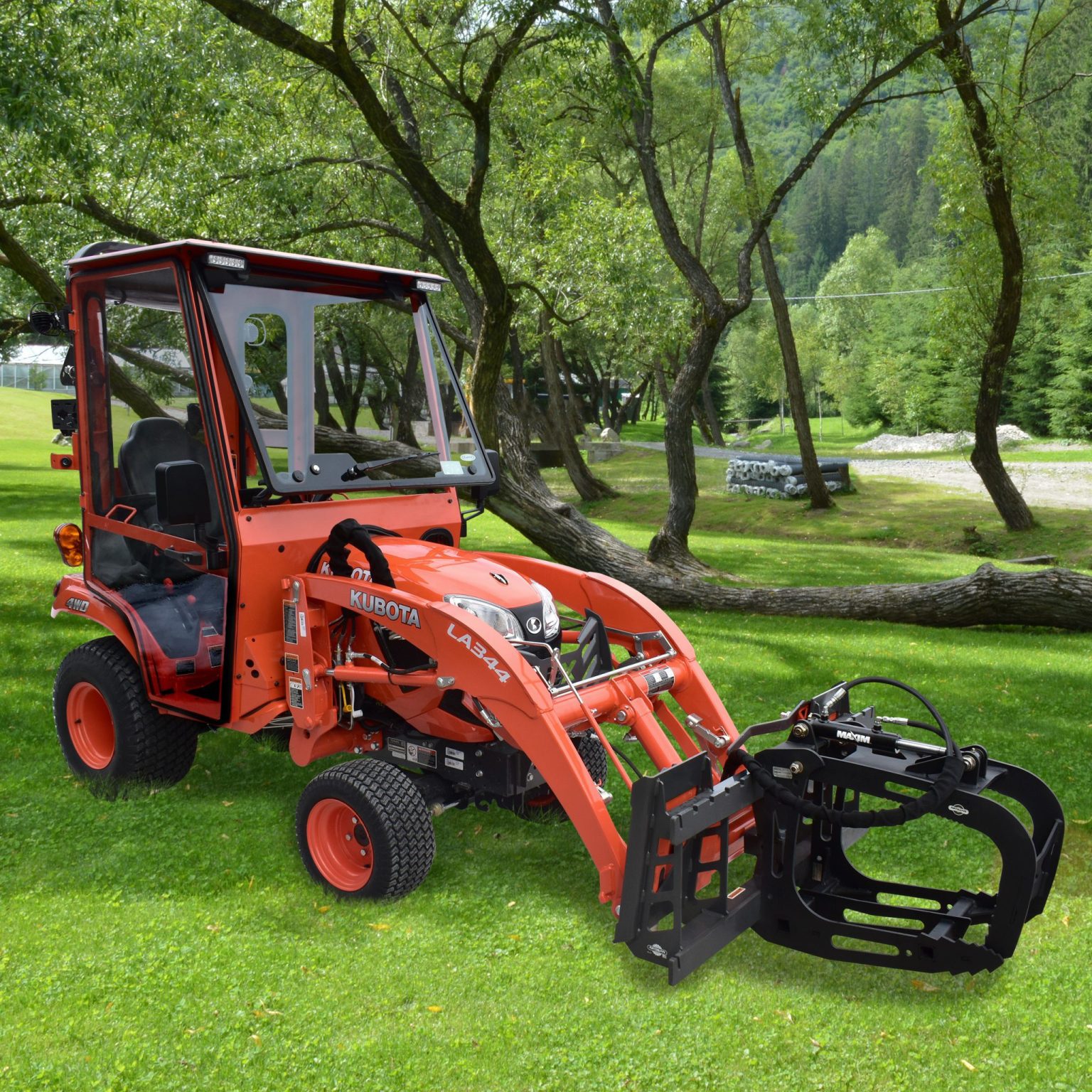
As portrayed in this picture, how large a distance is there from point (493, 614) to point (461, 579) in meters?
0.27

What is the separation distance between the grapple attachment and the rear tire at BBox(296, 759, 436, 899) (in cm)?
108

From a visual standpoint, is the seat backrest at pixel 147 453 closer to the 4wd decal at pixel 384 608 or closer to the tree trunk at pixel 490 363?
the 4wd decal at pixel 384 608

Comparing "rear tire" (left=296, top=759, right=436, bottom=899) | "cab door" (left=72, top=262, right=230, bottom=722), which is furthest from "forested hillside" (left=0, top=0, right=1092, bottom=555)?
"rear tire" (left=296, top=759, right=436, bottom=899)

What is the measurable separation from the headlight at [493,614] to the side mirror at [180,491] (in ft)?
4.00

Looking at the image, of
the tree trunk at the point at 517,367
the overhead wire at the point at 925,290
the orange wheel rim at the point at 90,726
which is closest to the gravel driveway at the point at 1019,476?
the overhead wire at the point at 925,290

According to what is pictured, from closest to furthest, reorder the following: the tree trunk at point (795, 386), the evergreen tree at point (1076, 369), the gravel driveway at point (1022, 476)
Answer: the tree trunk at point (795, 386), the gravel driveway at point (1022, 476), the evergreen tree at point (1076, 369)

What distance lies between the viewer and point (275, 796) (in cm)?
617

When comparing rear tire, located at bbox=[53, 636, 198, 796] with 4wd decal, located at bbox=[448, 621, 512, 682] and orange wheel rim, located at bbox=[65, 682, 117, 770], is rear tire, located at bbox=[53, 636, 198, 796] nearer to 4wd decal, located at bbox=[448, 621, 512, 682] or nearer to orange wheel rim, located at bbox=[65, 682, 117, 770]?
orange wheel rim, located at bbox=[65, 682, 117, 770]

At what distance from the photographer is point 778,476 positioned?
93.4ft

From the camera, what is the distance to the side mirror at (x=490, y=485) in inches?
246

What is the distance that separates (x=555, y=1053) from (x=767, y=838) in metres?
1.18

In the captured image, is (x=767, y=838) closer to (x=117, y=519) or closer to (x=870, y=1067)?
(x=870, y=1067)

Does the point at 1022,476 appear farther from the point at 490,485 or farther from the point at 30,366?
the point at 490,485

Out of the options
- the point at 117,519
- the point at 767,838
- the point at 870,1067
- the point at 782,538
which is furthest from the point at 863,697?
the point at 782,538
